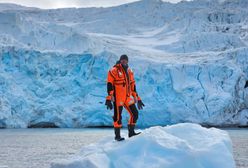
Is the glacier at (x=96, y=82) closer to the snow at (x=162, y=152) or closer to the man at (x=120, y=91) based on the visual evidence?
the man at (x=120, y=91)

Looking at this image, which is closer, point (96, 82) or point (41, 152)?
point (41, 152)

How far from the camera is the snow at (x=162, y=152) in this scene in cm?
417

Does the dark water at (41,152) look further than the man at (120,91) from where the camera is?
Yes

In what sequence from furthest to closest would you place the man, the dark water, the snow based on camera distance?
the dark water < the man < the snow

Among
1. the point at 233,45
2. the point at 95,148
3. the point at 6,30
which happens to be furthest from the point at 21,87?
the point at 95,148

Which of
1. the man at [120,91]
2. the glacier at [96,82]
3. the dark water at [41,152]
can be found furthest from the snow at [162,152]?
the glacier at [96,82]

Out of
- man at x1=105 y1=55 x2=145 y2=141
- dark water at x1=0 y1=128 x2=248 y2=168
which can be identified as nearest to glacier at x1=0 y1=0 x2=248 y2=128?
dark water at x1=0 y1=128 x2=248 y2=168

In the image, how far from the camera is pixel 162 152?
14.0 feet

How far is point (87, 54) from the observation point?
25.1 metres

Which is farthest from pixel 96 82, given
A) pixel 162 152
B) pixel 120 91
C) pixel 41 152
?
pixel 162 152

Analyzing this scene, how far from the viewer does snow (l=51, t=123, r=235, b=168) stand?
4.17 metres

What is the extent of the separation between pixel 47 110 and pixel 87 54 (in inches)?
164

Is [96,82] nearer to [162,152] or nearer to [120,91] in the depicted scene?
[120,91]

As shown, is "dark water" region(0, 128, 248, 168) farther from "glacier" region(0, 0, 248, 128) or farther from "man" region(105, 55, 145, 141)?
"glacier" region(0, 0, 248, 128)
